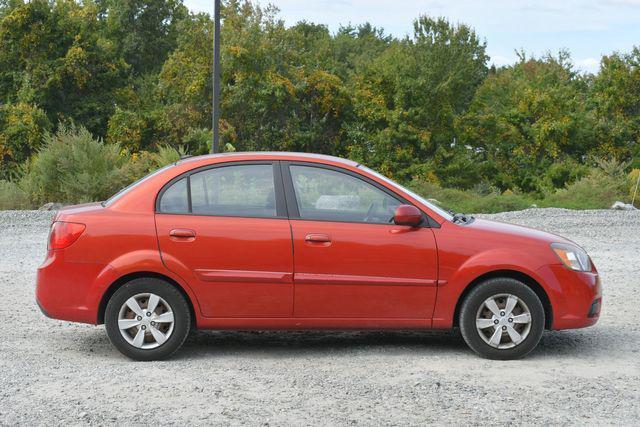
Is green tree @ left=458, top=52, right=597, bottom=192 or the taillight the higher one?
green tree @ left=458, top=52, right=597, bottom=192

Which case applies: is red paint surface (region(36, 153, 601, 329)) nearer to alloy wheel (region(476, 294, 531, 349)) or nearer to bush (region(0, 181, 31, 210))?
alloy wheel (region(476, 294, 531, 349))

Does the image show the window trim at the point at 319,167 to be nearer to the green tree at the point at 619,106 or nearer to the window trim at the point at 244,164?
the window trim at the point at 244,164

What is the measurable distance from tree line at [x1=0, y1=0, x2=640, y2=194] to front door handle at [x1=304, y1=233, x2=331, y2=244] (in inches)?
1214

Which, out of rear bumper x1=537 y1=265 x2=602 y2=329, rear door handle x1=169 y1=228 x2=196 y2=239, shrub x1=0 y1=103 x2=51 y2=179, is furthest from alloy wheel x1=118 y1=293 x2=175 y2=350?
shrub x1=0 y1=103 x2=51 y2=179

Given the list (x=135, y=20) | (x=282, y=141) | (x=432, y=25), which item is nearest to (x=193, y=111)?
(x=282, y=141)

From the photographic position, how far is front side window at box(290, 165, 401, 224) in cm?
726

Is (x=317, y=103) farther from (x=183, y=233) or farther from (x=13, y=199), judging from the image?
(x=183, y=233)

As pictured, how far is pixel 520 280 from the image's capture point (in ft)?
23.9

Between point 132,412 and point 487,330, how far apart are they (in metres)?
2.87

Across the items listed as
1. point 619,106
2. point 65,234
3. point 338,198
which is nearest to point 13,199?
point 65,234

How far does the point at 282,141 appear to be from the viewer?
4003cm

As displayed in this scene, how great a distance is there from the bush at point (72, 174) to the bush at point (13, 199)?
0.14 m

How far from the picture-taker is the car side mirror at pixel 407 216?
7.09 metres

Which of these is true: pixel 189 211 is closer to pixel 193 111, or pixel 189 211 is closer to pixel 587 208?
pixel 587 208
